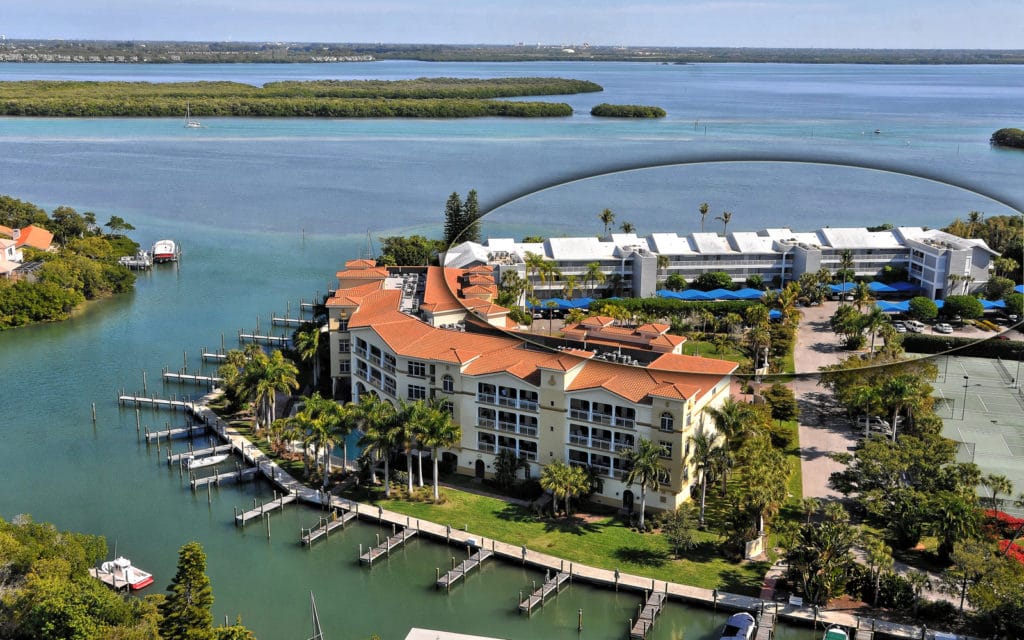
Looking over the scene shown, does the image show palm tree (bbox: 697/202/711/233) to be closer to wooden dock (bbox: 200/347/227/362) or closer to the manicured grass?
the manicured grass

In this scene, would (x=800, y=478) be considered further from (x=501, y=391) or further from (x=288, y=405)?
(x=288, y=405)

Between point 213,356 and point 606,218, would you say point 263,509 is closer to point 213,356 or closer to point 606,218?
point 213,356

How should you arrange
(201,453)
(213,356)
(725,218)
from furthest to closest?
(213,356) → (201,453) → (725,218)

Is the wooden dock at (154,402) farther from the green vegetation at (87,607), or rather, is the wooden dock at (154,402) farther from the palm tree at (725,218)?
the palm tree at (725,218)

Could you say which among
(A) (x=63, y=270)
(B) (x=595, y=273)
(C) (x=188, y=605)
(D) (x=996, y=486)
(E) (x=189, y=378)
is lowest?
(E) (x=189, y=378)

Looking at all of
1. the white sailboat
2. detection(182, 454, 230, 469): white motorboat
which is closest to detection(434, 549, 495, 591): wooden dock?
detection(182, 454, 230, 469): white motorboat

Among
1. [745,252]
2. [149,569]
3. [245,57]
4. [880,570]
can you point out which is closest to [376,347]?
[149,569]

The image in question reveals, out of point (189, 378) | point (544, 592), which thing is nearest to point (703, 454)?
point (544, 592)
